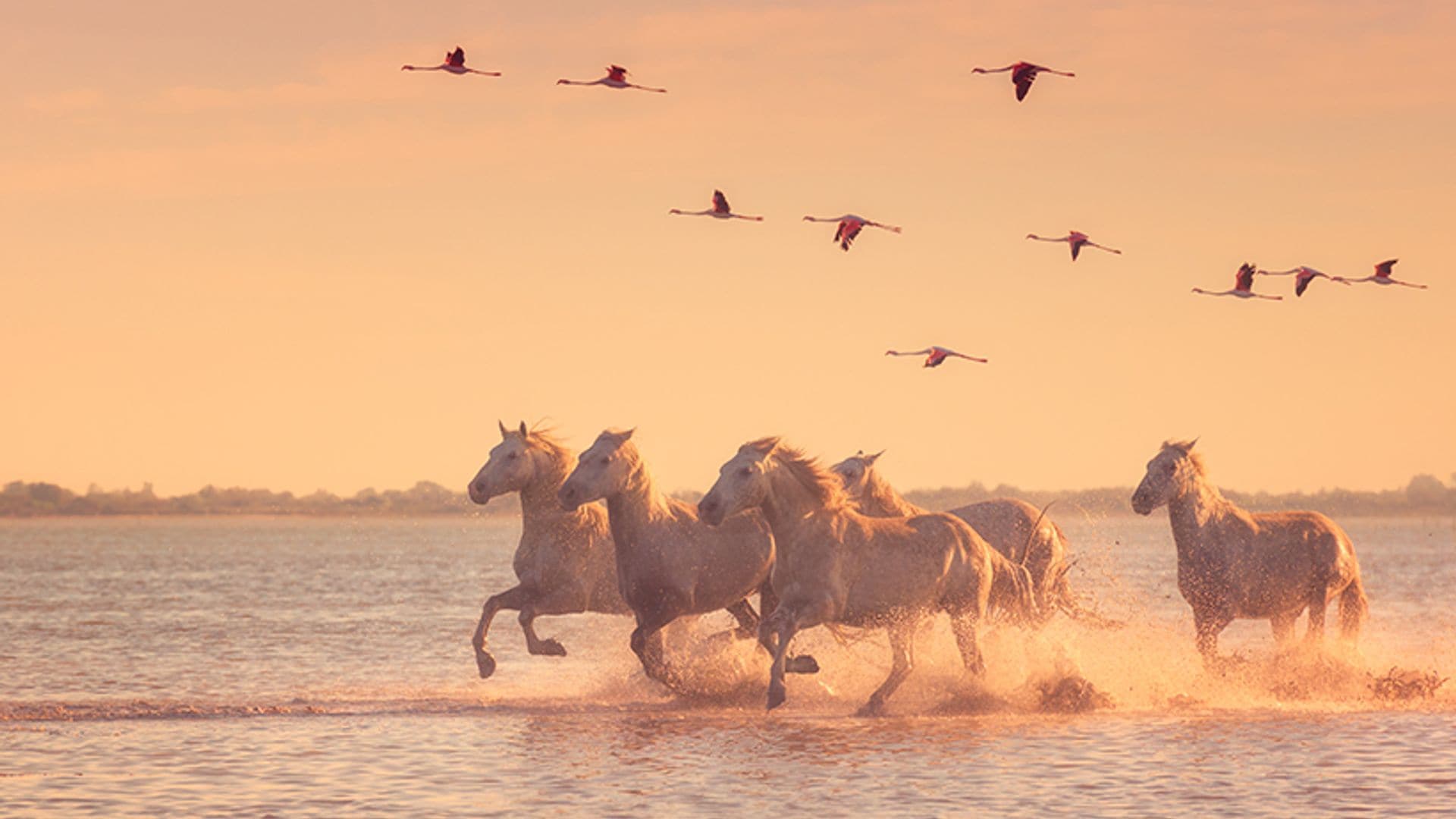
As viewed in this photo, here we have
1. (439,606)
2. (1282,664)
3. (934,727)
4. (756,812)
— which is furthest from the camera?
(439,606)

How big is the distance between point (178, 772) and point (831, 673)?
7.32m

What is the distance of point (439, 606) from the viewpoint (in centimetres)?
4019

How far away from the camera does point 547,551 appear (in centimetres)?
1689

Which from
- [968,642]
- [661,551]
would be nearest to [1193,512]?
[968,642]

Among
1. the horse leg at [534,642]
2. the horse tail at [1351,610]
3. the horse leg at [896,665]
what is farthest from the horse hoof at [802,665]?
the horse tail at [1351,610]

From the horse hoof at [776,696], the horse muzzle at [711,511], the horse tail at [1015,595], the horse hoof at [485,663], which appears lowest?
the horse hoof at [776,696]

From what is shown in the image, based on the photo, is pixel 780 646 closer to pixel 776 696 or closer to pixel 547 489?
pixel 776 696

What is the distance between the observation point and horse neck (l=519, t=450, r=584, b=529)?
55.4ft

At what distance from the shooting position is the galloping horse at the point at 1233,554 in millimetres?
17188

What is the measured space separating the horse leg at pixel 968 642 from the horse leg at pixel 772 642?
1216 millimetres

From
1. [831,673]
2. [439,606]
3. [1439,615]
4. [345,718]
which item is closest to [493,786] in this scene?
[345,718]

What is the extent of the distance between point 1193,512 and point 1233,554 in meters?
0.52

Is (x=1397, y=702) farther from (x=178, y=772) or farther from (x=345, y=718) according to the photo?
(x=178, y=772)

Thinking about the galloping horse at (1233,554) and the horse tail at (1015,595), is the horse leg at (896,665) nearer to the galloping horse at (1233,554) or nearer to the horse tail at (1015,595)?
the horse tail at (1015,595)
